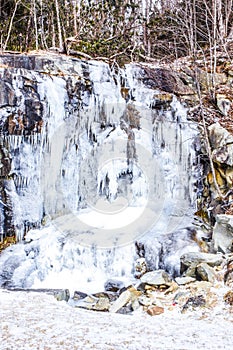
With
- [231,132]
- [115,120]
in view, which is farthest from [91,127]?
[231,132]

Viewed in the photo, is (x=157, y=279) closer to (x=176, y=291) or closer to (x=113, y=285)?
(x=176, y=291)

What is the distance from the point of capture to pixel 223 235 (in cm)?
631

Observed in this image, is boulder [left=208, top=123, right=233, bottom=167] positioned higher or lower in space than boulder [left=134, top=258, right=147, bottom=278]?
higher

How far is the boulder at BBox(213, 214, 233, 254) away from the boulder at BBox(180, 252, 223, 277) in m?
0.37

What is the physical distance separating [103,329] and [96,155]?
190 inches

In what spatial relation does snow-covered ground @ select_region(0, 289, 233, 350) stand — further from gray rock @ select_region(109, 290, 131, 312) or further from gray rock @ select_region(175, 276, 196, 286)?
gray rock @ select_region(175, 276, 196, 286)

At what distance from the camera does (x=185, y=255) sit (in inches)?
233

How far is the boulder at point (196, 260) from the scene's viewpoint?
568 centimetres

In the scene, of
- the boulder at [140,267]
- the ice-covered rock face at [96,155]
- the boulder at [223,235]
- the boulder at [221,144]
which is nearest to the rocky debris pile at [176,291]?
the boulder at [223,235]

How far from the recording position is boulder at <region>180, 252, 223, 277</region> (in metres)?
5.68

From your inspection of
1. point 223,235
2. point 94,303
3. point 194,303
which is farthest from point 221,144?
point 94,303

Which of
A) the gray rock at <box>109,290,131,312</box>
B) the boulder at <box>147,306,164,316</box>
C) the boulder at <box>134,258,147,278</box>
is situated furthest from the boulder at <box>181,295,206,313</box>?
the boulder at <box>134,258,147,278</box>

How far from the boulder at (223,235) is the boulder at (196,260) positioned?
1.21 feet

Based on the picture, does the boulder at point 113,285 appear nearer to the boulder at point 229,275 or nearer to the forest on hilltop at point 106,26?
the boulder at point 229,275
